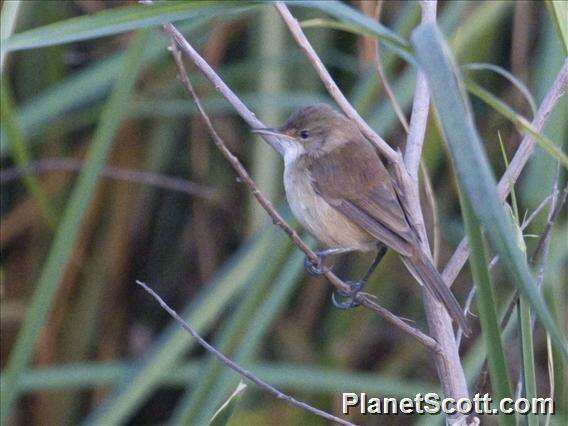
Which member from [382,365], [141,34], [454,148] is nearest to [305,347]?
[382,365]

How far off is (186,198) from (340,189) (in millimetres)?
1343

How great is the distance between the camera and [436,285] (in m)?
1.80

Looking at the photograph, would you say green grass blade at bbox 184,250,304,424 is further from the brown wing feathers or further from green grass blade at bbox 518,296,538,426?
green grass blade at bbox 518,296,538,426

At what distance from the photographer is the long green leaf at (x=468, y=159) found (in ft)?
3.71

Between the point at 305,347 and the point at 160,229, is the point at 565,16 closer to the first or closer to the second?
the point at 305,347

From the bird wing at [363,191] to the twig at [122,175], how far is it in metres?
0.95

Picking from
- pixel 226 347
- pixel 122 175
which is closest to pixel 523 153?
pixel 226 347

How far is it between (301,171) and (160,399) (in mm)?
1568

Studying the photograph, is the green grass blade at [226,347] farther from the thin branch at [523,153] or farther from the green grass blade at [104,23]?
the green grass blade at [104,23]

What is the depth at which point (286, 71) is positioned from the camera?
3441 millimetres

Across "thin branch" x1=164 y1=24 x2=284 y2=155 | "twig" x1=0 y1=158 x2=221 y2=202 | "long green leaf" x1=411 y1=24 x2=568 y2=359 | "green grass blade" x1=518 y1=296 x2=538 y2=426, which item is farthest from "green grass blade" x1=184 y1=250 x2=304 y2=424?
"long green leaf" x1=411 y1=24 x2=568 y2=359

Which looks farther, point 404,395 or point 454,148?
point 404,395

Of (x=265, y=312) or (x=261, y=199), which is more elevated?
(x=261, y=199)

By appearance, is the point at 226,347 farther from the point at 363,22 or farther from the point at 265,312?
the point at 363,22
